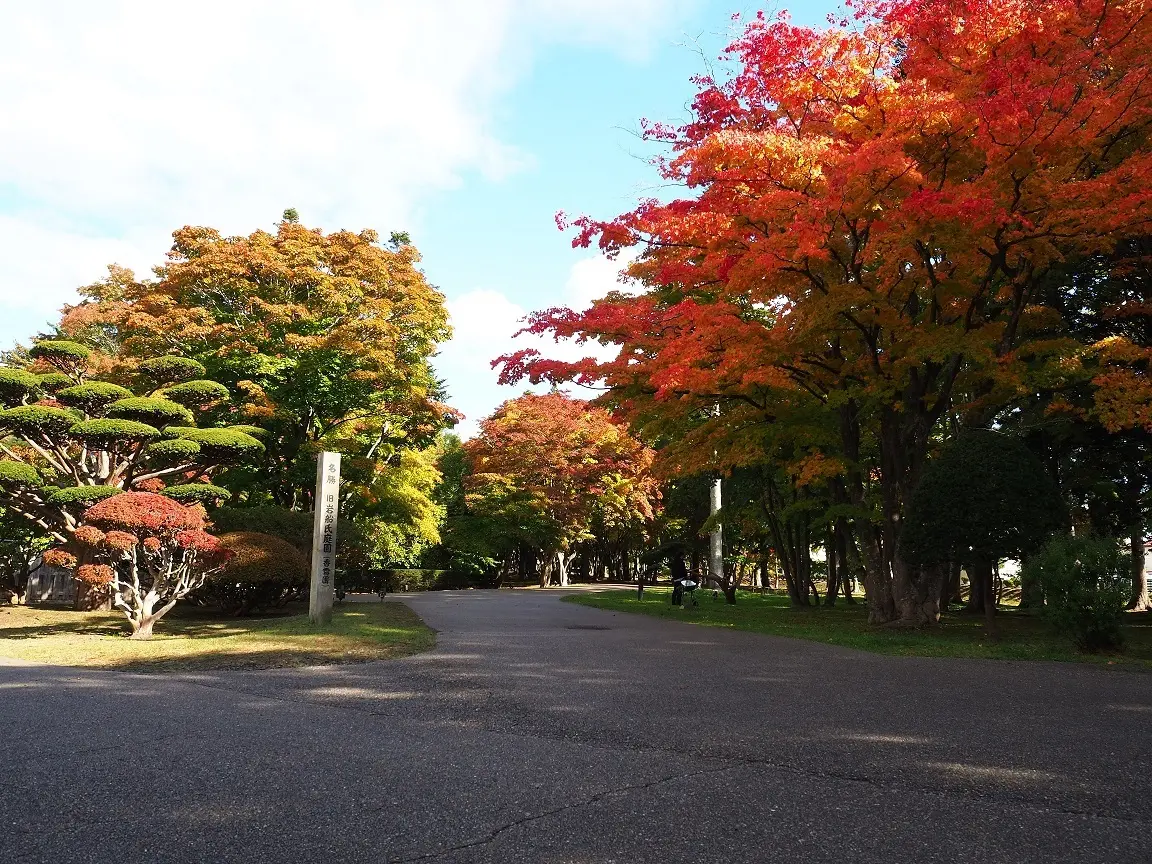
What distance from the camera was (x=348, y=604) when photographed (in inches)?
803

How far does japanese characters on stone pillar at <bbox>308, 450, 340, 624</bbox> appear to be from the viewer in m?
13.3

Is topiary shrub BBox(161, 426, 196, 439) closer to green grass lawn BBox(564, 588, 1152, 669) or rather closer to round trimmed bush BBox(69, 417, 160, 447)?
round trimmed bush BBox(69, 417, 160, 447)

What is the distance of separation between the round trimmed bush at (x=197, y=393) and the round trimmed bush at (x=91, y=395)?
1062 mm

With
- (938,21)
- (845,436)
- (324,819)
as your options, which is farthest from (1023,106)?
(324,819)

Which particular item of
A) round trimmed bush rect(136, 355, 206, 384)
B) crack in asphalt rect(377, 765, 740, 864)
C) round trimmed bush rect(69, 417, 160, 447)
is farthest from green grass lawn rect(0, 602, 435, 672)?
crack in asphalt rect(377, 765, 740, 864)

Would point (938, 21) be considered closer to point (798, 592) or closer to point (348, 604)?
point (798, 592)

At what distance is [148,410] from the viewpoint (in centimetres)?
1602

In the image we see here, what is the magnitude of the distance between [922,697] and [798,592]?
1574 cm

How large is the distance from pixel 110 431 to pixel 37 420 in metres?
1.51

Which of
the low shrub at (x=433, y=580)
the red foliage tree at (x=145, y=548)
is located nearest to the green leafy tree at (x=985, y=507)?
the red foliage tree at (x=145, y=548)

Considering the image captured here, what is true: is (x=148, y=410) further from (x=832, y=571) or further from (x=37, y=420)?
(x=832, y=571)

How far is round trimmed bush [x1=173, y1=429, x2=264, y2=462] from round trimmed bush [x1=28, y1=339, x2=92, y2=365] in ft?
10.9

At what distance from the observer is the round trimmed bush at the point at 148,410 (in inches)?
625

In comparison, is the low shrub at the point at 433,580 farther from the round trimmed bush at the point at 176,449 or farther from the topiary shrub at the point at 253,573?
the round trimmed bush at the point at 176,449
